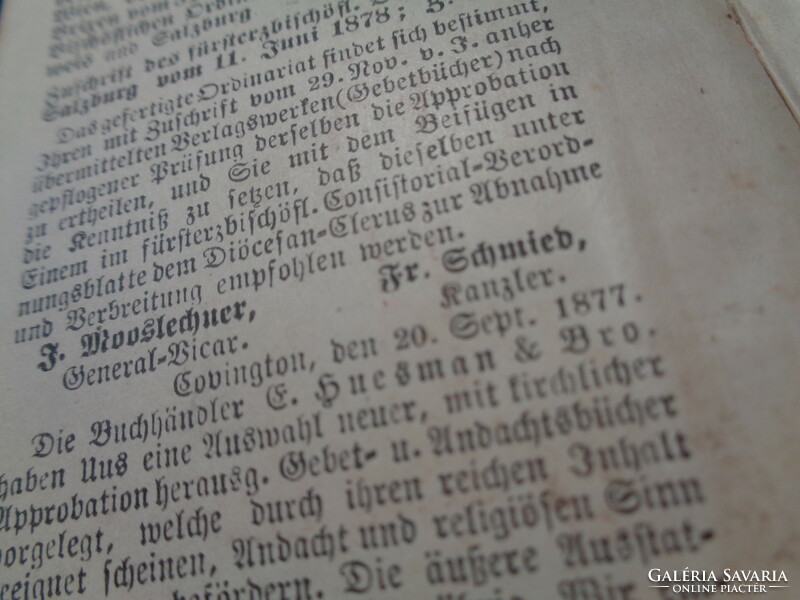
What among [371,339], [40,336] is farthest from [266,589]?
[40,336]

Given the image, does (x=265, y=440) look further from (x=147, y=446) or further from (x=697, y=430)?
(x=697, y=430)

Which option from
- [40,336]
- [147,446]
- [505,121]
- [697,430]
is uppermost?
[505,121]

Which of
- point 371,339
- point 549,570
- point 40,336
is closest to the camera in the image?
point 549,570

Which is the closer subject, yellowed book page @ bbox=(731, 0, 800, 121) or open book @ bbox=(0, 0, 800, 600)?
open book @ bbox=(0, 0, 800, 600)

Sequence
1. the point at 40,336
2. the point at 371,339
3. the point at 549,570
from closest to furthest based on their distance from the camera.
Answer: the point at 549,570, the point at 371,339, the point at 40,336

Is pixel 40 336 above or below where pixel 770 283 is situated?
above

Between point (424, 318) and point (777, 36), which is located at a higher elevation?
point (777, 36)

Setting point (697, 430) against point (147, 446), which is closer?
point (697, 430)

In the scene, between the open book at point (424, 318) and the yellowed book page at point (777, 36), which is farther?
the yellowed book page at point (777, 36)
